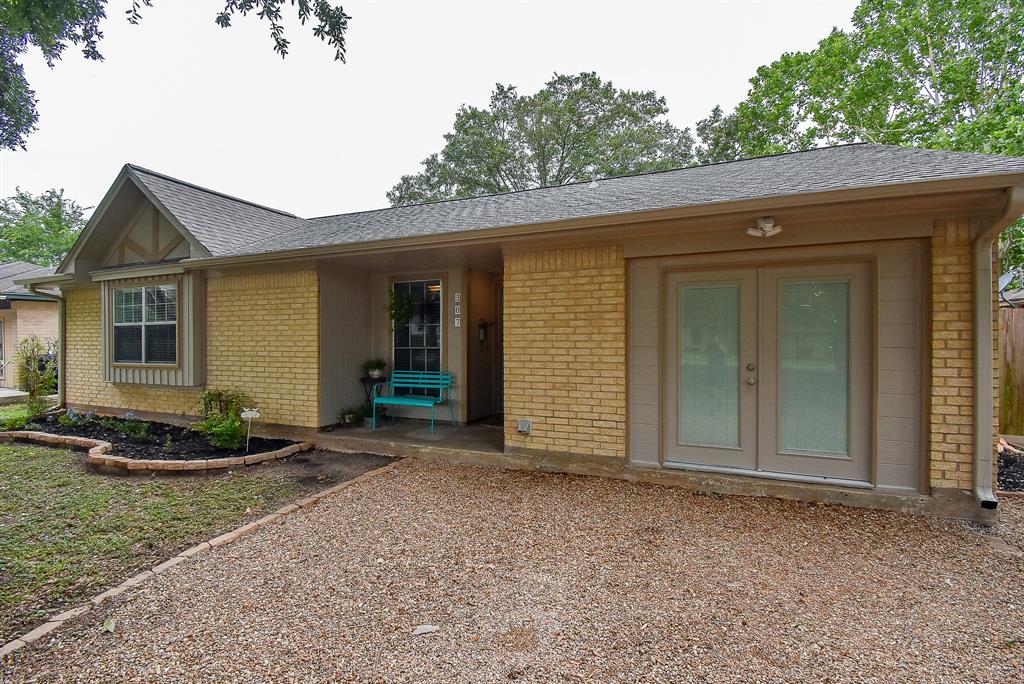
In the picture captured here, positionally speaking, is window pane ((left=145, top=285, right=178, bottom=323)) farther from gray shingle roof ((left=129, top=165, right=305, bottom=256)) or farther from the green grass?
the green grass

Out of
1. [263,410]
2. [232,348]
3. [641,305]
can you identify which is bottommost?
[263,410]

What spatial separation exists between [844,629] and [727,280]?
3013 mm

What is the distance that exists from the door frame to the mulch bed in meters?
4.96

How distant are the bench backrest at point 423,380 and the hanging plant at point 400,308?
2.82 ft

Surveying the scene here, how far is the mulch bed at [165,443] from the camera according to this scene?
583cm

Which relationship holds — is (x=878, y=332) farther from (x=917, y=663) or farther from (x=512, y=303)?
(x=512, y=303)

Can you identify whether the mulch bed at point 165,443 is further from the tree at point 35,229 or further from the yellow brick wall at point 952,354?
the tree at point 35,229

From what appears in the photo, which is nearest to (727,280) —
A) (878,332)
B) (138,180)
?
(878,332)

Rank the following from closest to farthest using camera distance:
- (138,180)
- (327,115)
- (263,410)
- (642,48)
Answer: (263,410)
(138,180)
(327,115)
(642,48)

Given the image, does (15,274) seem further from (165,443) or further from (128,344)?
(165,443)

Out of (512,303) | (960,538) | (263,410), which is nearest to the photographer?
(960,538)

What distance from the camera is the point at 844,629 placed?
7.95 feet

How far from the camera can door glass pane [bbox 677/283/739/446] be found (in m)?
4.58

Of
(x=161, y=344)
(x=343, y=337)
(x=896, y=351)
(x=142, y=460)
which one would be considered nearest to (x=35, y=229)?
(x=161, y=344)
